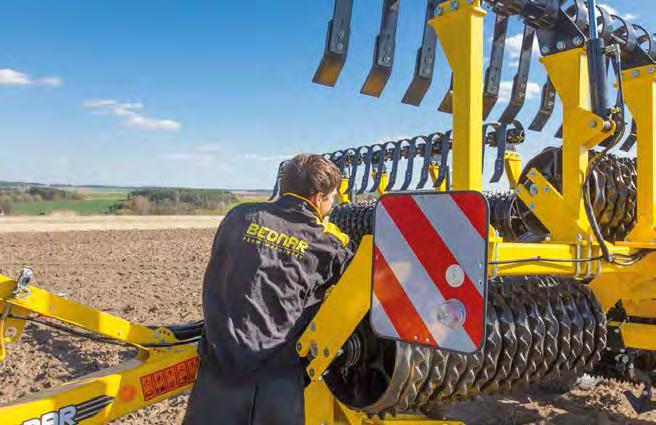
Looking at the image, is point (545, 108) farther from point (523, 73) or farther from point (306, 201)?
point (306, 201)

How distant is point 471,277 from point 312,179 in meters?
0.85

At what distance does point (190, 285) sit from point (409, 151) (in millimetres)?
3822

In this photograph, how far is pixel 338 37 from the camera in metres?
2.71

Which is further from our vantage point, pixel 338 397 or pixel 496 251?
pixel 338 397

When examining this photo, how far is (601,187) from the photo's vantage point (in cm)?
344

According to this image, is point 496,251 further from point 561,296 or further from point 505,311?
point 561,296

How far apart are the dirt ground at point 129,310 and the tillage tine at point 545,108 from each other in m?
2.04

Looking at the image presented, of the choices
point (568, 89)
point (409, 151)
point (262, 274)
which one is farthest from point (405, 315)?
point (409, 151)

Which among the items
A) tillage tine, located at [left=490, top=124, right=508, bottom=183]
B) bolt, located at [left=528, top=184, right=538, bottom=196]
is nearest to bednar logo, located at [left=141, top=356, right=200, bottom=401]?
bolt, located at [left=528, top=184, right=538, bottom=196]

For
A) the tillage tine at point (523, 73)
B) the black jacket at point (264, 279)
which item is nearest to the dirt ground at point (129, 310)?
the black jacket at point (264, 279)

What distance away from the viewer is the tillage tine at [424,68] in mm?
3115

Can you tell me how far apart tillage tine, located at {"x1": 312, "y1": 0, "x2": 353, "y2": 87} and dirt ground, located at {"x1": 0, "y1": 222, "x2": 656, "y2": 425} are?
2.59 meters

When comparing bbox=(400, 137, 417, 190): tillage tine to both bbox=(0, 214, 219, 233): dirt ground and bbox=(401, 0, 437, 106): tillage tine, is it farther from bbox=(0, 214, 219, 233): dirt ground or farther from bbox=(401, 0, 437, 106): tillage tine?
bbox=(0, 214, 219, 233): dirt ground

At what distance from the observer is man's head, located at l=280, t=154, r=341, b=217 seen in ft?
7.97
